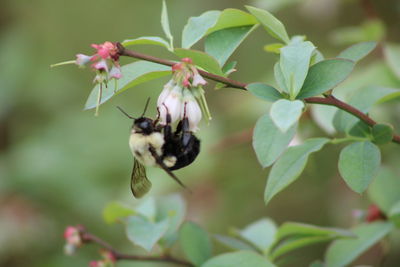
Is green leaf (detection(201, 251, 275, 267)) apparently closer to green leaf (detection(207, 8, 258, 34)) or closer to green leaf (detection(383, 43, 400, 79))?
green leaf (detection(207, 8, 258, 34))

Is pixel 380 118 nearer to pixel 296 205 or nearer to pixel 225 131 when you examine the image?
pixel 296 205

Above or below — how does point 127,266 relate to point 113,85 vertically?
below

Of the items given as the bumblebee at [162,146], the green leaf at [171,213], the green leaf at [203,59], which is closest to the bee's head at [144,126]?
the bumblebee at [162,146]

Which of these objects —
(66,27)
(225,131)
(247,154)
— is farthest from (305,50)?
(66,27)

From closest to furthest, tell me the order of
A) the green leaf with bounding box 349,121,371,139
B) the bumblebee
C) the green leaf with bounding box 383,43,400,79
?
the green leaf with bounding box 349,121,371,139 < the bumblebee < the green leaf with bounding box 383,43,400,79

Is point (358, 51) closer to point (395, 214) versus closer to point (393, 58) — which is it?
point (395, 214)

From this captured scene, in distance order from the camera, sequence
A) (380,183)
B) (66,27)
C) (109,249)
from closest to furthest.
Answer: (109,249) → (380,183) → (66,27)

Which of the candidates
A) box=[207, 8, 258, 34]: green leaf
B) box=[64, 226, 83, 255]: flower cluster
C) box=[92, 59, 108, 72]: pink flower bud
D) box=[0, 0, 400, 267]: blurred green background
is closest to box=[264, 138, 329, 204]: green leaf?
box=[207, 8, 258, 34]: green leaf

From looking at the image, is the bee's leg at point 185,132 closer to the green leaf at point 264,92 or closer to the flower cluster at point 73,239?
the green leaf at point 264,92
